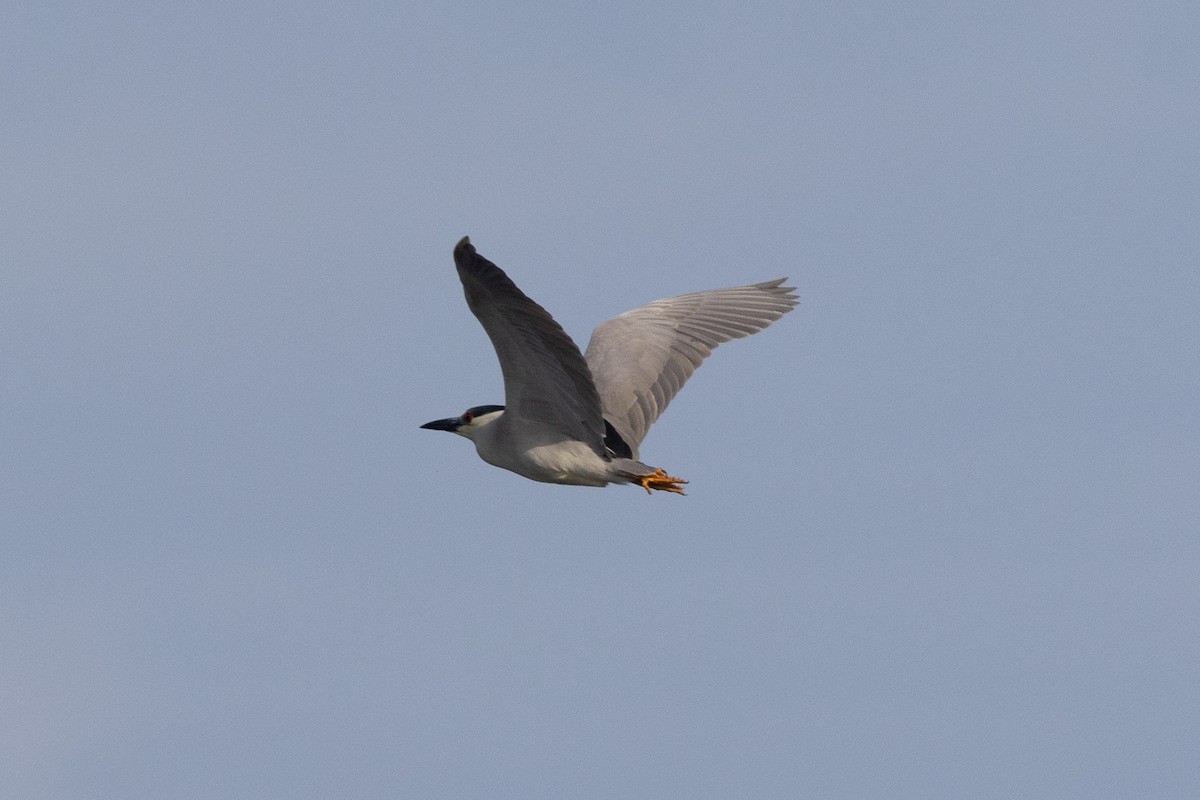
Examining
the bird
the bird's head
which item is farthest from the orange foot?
the bird's head

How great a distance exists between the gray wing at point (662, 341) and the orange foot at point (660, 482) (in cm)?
60

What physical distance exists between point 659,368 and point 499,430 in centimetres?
228

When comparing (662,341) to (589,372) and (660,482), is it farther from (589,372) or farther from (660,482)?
(589,372)

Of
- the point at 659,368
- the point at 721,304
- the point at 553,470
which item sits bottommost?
the point at 553,470

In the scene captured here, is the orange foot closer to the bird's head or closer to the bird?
the bird

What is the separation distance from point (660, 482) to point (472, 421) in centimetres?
185

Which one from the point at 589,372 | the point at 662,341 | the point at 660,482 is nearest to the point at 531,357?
the point at 589,372

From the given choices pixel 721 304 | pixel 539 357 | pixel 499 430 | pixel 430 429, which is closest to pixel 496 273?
pixel 539 357

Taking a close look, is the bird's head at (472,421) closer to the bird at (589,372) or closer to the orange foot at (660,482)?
the bird at (589,372)

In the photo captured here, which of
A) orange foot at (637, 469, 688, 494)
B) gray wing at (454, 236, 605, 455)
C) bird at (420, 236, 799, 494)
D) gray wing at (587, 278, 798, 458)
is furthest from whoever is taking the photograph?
gray wing at (587, 278, 798, 458)

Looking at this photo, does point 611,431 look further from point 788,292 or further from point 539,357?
point 788,292

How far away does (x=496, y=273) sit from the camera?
12219 millimetres

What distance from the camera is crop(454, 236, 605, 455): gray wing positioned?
12.4 metres

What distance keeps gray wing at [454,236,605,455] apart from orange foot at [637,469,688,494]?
50 cm
